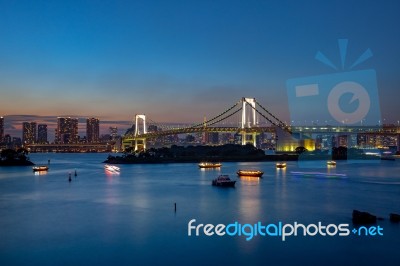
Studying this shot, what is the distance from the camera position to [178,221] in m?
16.4

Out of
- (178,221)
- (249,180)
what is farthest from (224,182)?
(178,221)

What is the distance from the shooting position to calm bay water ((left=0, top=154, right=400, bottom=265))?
11.4 metres

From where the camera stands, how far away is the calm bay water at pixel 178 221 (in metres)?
11.4

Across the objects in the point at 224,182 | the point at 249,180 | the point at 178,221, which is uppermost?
the point at 224,182

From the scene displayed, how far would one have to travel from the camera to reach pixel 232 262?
430 inches

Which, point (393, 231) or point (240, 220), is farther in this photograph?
point (240, 220)

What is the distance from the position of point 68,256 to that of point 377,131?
6182 centimetres

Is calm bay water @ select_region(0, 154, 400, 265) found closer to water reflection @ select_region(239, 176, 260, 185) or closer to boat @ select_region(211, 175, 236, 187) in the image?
boat @ select_region(211, 175, 236, 187)

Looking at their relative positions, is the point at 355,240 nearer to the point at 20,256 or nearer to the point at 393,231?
the point at 393,231

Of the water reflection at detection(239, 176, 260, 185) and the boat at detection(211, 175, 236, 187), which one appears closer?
the boat at detection(211, 175, 236, 187)

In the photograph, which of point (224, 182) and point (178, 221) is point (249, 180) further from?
point (178, 221)

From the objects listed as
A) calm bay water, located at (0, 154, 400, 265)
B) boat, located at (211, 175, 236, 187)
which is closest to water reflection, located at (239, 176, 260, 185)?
calm bay water, located at (0, 154, 400, 265)

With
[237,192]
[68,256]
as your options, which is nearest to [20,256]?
[68,256]

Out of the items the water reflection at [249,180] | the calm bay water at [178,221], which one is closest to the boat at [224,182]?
the calm bay water at [178,221]
